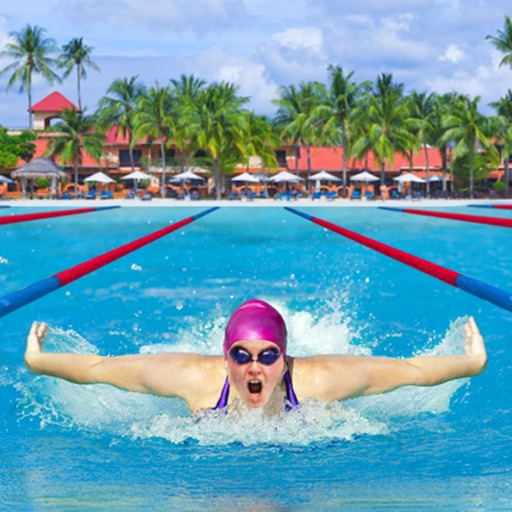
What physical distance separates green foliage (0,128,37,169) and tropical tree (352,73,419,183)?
23.2m

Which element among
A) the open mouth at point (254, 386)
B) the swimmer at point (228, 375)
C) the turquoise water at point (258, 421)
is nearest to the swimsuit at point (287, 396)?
the swimmer at point (228, 375)

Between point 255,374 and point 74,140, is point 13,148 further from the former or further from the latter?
point 255,374

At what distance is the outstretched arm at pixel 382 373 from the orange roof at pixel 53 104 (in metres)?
69.1

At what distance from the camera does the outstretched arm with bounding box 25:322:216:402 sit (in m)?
3.83

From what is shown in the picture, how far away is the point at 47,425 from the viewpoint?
5.63m

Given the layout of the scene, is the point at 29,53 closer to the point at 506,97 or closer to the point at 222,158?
the point at 222,158

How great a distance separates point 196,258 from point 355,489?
12734 mm

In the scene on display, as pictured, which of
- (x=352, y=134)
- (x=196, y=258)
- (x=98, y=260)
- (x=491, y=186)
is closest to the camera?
(x=98, y=260)

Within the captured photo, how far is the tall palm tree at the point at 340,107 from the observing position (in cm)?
5409

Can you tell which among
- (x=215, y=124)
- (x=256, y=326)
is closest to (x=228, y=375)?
(x=256, y=326)

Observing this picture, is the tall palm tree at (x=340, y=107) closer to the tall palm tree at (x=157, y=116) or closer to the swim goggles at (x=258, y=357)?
the tall palm tree at (x=157, y=116)

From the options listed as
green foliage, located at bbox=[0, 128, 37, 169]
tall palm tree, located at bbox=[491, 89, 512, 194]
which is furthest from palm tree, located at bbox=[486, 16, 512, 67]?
green foliage, located at bbox=[0, 128, 37, 169]

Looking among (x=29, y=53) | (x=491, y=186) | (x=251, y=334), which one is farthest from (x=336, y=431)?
(x=29, y=53)

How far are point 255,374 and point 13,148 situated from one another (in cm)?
5142
